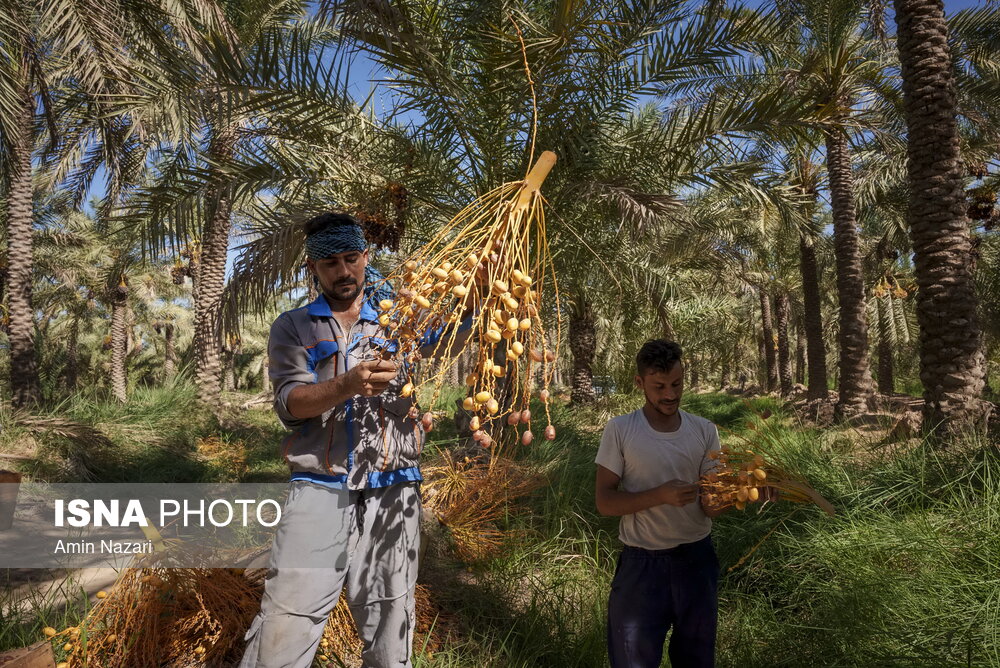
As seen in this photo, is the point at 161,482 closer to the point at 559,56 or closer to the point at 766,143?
the point at 559,56

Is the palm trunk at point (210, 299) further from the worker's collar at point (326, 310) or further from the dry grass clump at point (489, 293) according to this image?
the dry grass clump at point (489, 293)

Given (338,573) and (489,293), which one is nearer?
(489,293)

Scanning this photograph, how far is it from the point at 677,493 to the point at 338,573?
1138 mm

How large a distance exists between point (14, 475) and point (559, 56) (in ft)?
20.9

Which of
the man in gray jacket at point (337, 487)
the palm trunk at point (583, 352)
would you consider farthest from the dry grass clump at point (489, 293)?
the palm trunk at point (583, 352)

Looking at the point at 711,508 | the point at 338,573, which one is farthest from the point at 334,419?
the point at 711,508

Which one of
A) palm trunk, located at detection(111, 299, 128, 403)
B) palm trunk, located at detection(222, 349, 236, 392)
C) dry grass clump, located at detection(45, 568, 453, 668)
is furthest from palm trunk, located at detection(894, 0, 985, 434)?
palm trunk, located at detection(111, 299, 128, 403)

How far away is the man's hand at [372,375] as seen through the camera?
1.49 meters

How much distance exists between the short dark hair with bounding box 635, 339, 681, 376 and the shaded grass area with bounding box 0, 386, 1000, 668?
0.68 metres

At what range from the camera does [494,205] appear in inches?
59.1

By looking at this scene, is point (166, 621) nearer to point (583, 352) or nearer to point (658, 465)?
point (658, 465)

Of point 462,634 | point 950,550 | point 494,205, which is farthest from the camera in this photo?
point 462,634

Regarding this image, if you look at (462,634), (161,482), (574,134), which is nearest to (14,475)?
(161,482)

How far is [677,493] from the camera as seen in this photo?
2004 mm
